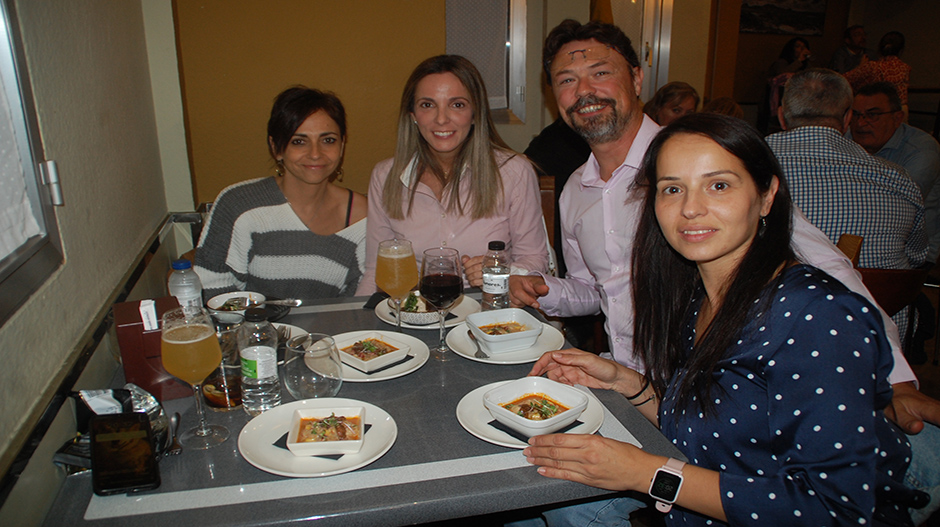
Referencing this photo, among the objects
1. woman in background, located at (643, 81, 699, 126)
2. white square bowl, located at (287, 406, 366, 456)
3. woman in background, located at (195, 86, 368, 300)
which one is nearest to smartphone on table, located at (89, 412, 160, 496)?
white square bowl, located at (287, 406, 366, 456)

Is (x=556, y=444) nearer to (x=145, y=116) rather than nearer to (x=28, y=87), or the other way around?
(x=28, y=87)

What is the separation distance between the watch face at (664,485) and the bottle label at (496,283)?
779 mm

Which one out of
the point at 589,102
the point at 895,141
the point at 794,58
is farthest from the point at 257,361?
the point at 794,58

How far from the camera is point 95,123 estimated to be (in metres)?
1.93

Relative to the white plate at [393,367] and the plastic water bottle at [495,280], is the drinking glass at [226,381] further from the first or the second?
the plastic water bottle at [495,280]

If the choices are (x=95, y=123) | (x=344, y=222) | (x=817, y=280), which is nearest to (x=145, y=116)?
(x=95, y=123)

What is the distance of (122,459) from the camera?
0.97m

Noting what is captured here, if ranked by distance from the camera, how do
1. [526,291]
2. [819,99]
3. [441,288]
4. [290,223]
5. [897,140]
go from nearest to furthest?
[441,288] < [526,291] < [290,223] < [819,99] < [897,140]

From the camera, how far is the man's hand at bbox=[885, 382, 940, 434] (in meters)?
1.24

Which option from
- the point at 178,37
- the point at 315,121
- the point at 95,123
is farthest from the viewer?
the point at 178,37

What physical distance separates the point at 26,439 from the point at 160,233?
6.69ft

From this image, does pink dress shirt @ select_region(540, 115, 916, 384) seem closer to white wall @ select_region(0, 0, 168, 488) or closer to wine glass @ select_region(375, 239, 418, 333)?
wine glass @ select_region(375, 239, 418, 333)

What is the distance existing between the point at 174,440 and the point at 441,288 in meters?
0.70

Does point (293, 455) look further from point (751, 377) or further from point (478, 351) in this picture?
point (751, 377)
